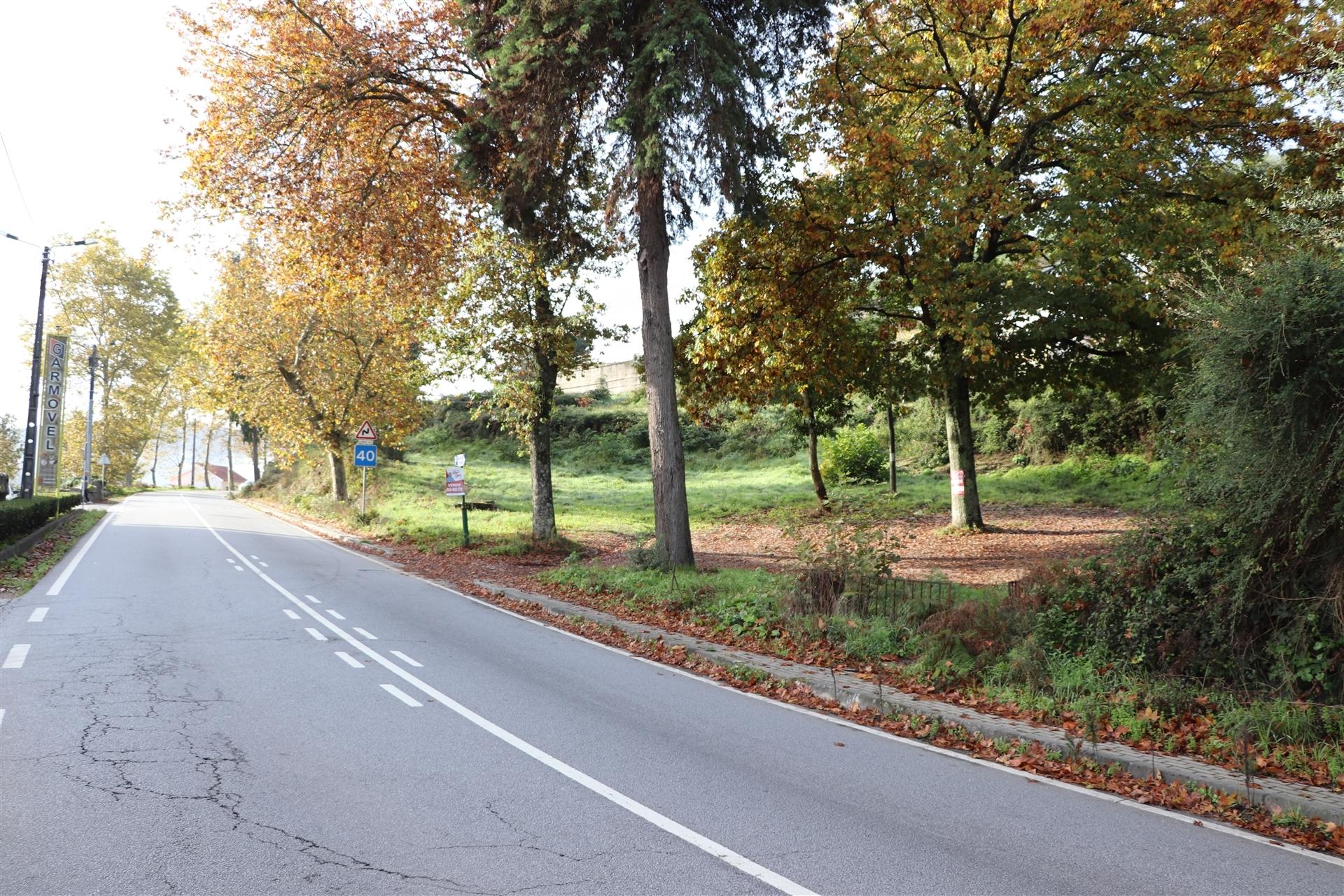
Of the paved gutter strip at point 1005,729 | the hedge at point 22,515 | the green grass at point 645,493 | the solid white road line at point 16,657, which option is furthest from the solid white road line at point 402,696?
the hedge at point 22,515

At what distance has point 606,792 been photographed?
17.4ft

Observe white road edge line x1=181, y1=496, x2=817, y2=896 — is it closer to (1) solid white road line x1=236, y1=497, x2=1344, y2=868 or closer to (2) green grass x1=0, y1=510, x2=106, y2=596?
(1) solid white road line x1=236, y1=497, x2=1344, y2=868

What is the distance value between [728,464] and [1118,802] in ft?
129

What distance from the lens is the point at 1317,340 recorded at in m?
6.32

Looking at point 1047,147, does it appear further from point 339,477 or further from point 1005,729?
point 339,477

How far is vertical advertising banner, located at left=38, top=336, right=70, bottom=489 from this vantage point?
Answer: 29.6m

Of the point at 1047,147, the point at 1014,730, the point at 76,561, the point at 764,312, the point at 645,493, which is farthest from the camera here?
the point at 645,493

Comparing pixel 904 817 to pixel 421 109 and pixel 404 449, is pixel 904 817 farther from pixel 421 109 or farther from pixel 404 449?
pixel 404 449

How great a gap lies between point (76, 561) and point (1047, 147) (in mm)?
21540

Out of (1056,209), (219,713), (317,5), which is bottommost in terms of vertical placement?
(219,713)

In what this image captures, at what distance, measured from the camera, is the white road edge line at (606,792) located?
13.7 feet

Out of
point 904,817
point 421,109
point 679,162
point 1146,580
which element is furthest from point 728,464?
point 904,817

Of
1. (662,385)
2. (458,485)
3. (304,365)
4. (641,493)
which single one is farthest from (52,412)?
(662,385)

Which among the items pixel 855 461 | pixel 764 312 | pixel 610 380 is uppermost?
pixel 610 380
